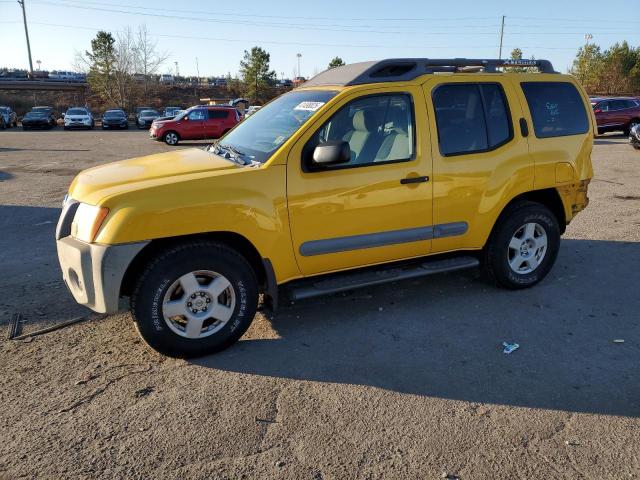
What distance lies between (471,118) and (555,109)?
3.45ft

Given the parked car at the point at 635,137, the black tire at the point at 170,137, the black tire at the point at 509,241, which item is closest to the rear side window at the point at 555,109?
the black tire at the point at 509,241

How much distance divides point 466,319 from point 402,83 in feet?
6.81

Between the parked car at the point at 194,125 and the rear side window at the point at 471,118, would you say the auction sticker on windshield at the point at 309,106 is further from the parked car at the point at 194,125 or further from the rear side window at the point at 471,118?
the parked car at the point at 194,125

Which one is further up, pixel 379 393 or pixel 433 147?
pixel 433 147

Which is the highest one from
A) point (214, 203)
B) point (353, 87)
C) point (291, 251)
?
point (353, 87)

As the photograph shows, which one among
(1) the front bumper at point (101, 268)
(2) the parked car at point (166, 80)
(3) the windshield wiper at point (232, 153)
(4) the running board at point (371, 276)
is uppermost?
(2) the parked car at point (166, 80)

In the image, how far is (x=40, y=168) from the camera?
47.2 ft

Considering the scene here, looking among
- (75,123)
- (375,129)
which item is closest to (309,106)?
(375,129)

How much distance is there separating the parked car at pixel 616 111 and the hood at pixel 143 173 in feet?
76.7

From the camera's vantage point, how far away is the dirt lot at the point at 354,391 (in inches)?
107

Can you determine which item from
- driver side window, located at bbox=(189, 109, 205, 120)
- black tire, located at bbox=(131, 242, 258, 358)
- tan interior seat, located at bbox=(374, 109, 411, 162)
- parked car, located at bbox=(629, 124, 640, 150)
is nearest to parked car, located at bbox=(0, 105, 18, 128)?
driver side window, located at bbox=(189, 109, 205, 120)

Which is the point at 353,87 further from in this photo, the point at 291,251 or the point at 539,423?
the point at 539,423

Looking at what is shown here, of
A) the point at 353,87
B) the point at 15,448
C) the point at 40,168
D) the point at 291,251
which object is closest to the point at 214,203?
the point at 291,251

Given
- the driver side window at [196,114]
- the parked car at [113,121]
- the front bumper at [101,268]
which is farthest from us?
the parked car at [113,121]
